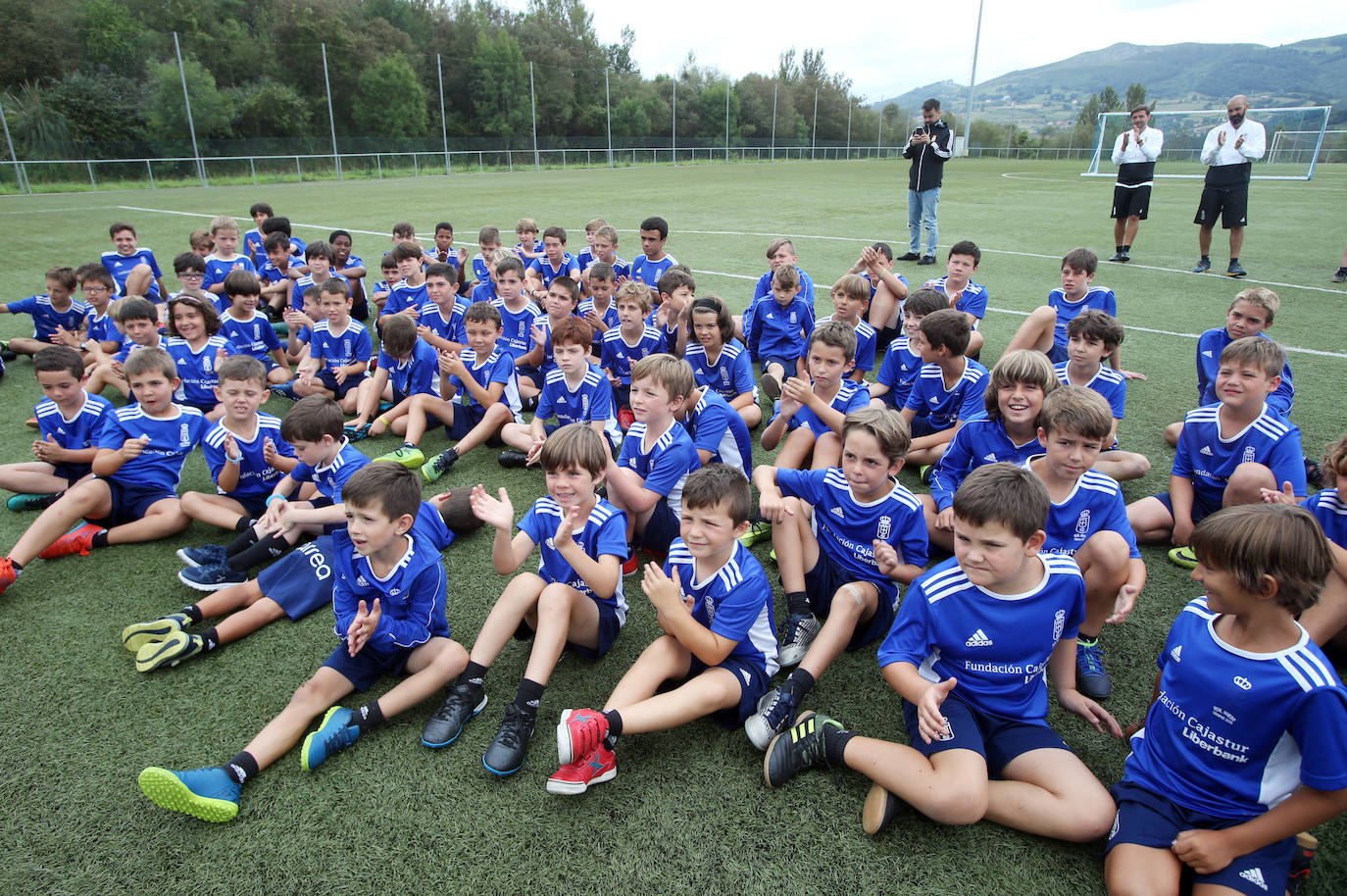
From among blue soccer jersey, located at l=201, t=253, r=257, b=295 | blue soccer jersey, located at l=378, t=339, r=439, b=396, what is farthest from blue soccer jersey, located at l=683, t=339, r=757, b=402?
blue soccer jersey, located at l=201, t=253, r=257, b=295

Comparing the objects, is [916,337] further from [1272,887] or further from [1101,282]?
[1101,282]

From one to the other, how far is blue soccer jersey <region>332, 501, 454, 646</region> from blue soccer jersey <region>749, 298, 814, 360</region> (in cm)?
398

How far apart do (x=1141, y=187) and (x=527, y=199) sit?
Answer: 16.9 meters

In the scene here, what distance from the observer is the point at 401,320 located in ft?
18.5

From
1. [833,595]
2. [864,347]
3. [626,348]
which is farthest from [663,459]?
[864,347]

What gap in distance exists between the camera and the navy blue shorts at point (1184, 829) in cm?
194

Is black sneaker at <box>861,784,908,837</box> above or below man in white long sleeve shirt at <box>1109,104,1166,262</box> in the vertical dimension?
below

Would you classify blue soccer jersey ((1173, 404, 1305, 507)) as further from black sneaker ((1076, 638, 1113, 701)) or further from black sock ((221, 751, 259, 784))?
black sock ((221, 751, 259, 784))

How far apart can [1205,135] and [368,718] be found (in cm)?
4045

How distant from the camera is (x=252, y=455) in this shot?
13.9 ft

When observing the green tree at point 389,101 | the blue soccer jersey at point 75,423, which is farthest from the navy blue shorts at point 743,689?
the green tree at point 389,101

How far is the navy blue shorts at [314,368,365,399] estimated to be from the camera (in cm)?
642

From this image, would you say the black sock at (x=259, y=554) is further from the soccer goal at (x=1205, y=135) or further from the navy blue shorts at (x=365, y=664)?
the soccer goal at (x=1205, y=135)

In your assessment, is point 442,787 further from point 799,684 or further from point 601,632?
point 799,684
